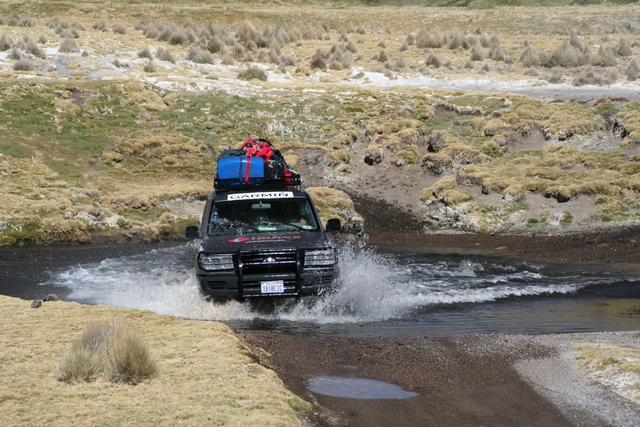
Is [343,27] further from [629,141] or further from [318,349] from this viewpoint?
[318,349]

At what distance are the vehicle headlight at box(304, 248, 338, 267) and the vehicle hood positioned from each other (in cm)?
11

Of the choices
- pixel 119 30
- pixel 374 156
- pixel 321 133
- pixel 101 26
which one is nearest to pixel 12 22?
pixel 101 26

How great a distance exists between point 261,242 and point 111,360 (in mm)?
4312

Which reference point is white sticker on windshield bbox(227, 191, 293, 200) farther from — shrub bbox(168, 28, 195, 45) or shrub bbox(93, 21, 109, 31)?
shrub bbox(93, 21, 109, 31)

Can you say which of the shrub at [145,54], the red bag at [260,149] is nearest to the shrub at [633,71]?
the shrub at [145,54]

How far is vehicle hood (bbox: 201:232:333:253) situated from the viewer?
36.6 feet

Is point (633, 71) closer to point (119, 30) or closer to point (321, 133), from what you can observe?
point (321, 133)

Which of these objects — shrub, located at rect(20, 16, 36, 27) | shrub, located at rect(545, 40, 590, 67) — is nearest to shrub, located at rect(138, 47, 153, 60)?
shrub, located at rect(20, 16, 36, 27)

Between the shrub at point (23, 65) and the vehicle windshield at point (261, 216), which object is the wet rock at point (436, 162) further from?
the shrub at point (23, 65)

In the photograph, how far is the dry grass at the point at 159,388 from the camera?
6.35 metres

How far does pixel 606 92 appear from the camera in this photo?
36375 millimetres

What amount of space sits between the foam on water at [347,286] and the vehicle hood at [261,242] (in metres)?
0.84

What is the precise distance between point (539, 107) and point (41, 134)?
71.0 feet

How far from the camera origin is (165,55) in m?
41.8
